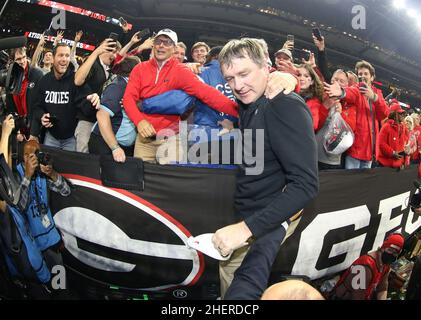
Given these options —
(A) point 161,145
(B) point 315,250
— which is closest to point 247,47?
(A) point 161,145

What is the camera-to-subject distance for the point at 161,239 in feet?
8.17

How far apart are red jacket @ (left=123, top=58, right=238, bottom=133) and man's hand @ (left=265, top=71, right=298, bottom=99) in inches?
39.2

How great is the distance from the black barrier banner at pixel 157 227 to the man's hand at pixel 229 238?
3.66 feet

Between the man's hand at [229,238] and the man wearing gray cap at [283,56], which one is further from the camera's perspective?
the man wearing gray cap at [283,56]

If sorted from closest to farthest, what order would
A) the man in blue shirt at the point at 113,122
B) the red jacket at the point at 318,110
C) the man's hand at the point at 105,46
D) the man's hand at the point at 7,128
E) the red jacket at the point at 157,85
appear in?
the man's hand at the point at 7,128, the red jacket at the point at 157,85, the man in blue shirt at the point at 113,122, the man's hand at the point at 105,46, the red jacket at the point at 318,110

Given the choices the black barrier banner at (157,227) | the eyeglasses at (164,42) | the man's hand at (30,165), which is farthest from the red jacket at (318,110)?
the man's hand at (30,165)

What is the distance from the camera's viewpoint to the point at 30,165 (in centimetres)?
259

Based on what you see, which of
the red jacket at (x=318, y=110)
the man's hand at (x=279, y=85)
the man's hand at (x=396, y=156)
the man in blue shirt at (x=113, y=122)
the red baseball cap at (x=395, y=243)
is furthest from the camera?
the man's hand at (x=396, y=156)

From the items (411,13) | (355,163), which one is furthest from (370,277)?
(411,13)

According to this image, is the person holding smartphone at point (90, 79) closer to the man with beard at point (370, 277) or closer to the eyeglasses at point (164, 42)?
the eyeglasses at point (164, 42)

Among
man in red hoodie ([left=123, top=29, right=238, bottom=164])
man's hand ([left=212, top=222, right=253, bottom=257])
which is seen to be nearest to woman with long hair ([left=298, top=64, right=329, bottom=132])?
man in red hoodie ([left=123, top=29, right=238, bottom=164])

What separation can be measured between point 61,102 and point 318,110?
267cm

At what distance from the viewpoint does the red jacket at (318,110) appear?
11.2 ft

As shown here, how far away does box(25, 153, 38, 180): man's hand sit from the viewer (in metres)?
2.58
